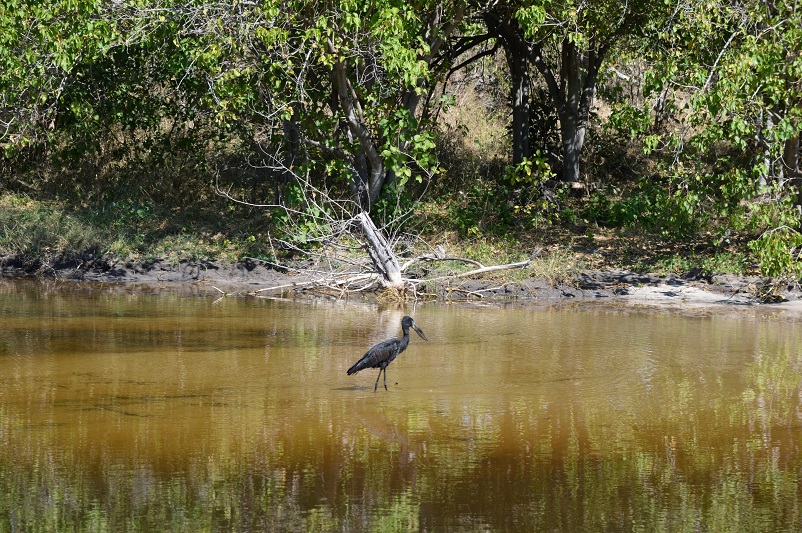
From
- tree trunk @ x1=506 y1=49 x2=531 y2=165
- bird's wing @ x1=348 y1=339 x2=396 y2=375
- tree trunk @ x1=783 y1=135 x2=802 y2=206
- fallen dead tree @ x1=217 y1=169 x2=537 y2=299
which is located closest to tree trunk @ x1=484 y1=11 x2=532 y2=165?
tree trunk @ x1=506 y1=49 x2=531 y2=165

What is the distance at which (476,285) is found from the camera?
16.9m

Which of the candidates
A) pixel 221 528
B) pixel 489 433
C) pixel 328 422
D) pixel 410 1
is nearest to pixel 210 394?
pixel 328 422

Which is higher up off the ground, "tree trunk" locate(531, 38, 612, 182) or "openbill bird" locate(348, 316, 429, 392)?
"tree trunk" locate(531, 38, 612, 182)

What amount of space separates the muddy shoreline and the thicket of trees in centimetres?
99

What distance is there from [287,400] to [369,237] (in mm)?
7324

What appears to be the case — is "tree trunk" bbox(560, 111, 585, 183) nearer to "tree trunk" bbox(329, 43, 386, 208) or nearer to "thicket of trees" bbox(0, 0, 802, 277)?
"thicket of trees" bbox(0, 0, 802, 277)

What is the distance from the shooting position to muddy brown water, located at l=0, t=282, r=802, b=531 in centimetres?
622

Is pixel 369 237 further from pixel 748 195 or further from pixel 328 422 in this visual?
pixel 328 422

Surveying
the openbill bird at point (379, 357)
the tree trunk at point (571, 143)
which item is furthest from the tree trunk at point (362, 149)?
the openbill bird at point (379, 357)

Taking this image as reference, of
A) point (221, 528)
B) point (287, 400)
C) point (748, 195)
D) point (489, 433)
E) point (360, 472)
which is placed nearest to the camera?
point (221, 528)

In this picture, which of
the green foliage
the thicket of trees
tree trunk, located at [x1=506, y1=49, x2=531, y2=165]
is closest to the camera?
the green foliage

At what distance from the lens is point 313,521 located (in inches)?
236

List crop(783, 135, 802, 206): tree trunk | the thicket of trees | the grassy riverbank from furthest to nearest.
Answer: the grassy riverbank
crop(783, 135, 802, 206): tree trunk
the thicket of trees

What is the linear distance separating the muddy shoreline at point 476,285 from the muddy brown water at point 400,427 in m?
2.46
